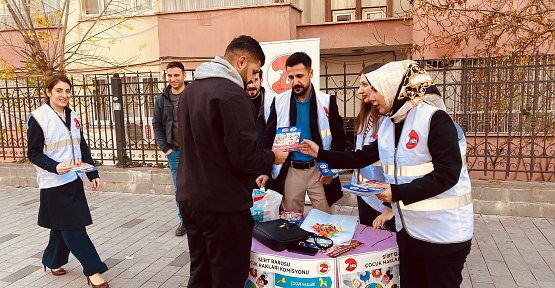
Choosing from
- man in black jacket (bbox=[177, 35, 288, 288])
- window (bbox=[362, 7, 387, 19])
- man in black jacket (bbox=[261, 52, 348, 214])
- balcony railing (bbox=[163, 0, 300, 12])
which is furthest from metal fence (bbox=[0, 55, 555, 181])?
window (bbox=[362, 7, 387, 19])

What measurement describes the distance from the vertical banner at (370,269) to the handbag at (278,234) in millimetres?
330

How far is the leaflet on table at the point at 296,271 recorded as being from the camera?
2473mm

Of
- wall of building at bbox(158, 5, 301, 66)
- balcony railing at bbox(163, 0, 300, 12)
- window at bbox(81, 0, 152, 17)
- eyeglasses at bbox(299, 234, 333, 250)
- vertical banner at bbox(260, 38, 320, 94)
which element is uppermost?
window at bbox(81, 0, 152, 17)

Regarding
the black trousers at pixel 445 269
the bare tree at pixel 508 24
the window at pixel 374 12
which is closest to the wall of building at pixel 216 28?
the window at pixel 374 12

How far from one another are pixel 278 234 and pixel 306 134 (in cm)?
122

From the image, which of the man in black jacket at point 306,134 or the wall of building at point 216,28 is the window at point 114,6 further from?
the man in black jacket at point 306,134

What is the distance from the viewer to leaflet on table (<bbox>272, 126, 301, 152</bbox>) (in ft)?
9.61

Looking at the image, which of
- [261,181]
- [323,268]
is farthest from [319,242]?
[261,181]

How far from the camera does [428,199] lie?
7.00ft

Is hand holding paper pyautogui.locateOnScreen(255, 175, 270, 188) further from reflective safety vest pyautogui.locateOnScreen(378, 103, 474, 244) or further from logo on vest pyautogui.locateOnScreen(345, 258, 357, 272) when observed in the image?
reflective safety vest pyautogui.locateOnScreen(378, 103, 474, 244)

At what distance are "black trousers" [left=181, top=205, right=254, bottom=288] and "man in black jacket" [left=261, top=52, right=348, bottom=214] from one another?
4.25ft

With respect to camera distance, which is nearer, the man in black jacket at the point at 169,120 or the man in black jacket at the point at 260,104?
the man in black jacket at the point at 260,104

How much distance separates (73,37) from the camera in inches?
449

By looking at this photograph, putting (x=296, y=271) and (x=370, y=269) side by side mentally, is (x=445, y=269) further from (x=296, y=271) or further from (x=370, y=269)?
(x=296, y=271)
